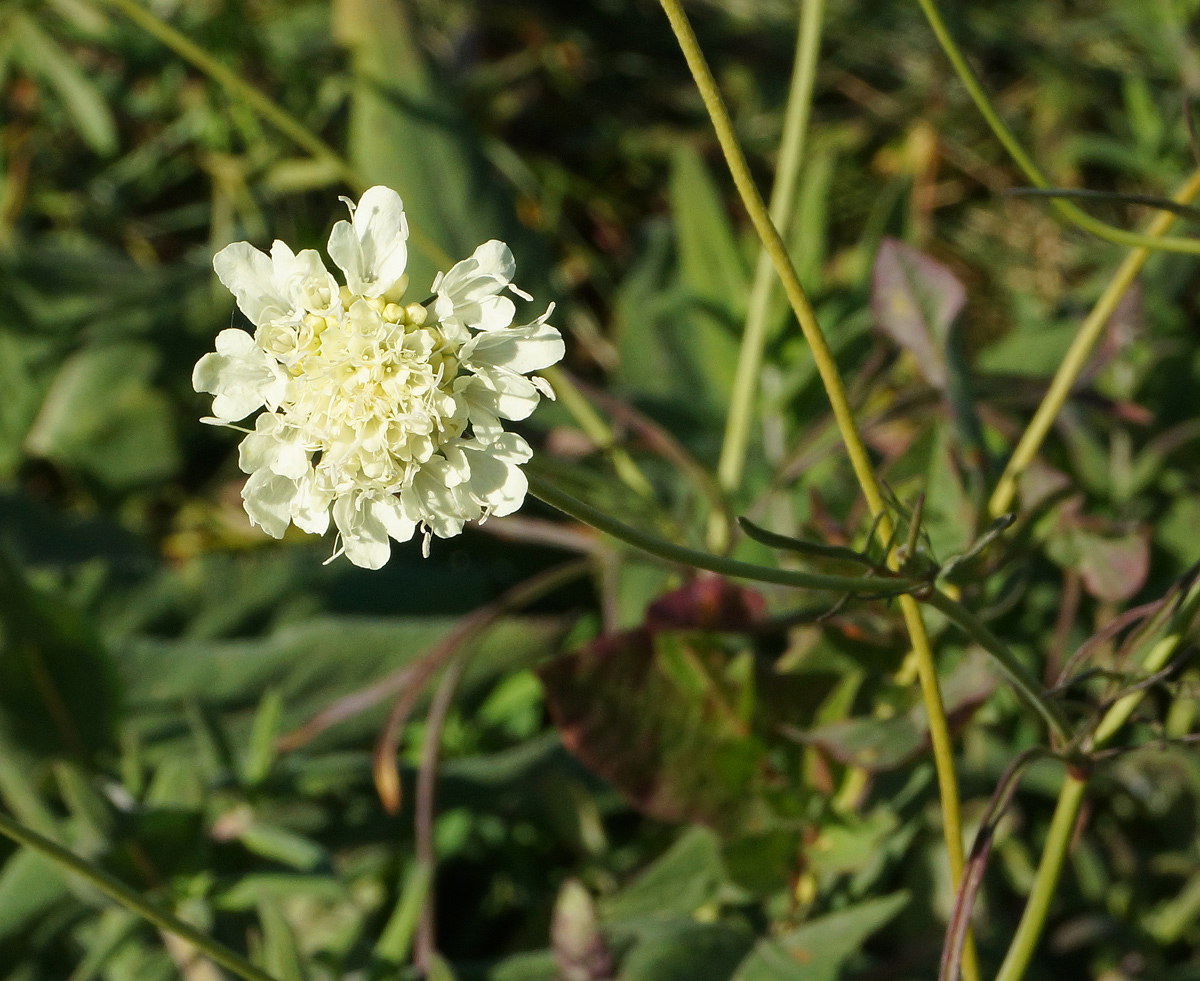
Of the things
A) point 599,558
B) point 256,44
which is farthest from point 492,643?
point 256,44

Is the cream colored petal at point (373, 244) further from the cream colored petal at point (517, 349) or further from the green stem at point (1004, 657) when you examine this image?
the green stem at point (1004, 657)

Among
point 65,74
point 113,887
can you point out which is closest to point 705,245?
point 65,74

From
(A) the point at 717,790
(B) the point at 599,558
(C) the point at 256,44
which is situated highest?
(C) the point at 256,44

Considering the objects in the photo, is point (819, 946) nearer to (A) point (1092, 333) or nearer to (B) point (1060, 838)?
(B) point (1060, 838)

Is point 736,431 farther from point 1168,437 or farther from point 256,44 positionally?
point 256,44

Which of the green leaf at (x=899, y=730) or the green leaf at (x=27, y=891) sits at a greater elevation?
the green leaf at (x=27, y=891)

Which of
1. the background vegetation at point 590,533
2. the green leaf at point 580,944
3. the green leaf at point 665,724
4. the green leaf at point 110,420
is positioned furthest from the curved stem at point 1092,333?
the green leaf at point 110,420
